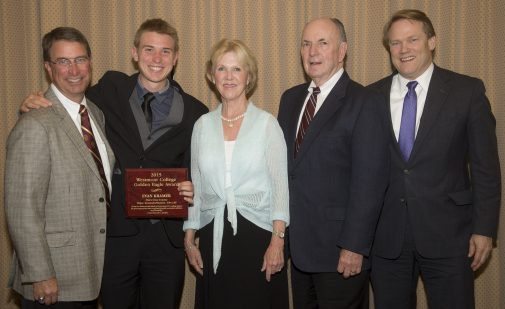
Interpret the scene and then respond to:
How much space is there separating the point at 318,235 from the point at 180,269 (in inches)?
35.7

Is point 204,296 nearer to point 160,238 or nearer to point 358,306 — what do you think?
point 160,238

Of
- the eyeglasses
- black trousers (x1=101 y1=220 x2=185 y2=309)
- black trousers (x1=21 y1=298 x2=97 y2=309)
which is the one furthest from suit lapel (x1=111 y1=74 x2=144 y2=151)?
black trousers (x1=21 y1=298 x2=97 y2=309)

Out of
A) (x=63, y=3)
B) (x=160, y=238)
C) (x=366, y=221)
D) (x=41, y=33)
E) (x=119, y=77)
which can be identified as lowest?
(x=160, y=238)

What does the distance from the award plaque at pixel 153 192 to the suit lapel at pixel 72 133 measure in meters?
0.20

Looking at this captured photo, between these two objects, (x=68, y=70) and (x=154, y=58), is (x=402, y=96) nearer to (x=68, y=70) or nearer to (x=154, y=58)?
(x=154, y=58)

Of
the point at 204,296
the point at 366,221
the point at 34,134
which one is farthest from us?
the point at 204,296

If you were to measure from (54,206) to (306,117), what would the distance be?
1.47 m

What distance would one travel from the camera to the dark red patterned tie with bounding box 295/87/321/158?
267 centimetres

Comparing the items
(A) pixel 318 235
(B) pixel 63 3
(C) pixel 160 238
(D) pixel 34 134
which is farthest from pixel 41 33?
(A) pixel 318 235

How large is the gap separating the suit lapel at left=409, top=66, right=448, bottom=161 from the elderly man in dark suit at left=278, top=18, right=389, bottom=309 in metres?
0.23

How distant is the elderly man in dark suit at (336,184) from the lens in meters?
2.47

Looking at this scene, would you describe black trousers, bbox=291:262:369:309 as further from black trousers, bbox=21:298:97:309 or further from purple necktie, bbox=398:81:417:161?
black trousers, bbox=21:298:97:309

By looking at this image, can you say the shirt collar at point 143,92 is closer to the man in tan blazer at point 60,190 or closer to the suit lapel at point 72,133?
the man in tan blazer at point 60,190

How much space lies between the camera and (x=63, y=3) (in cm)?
373
